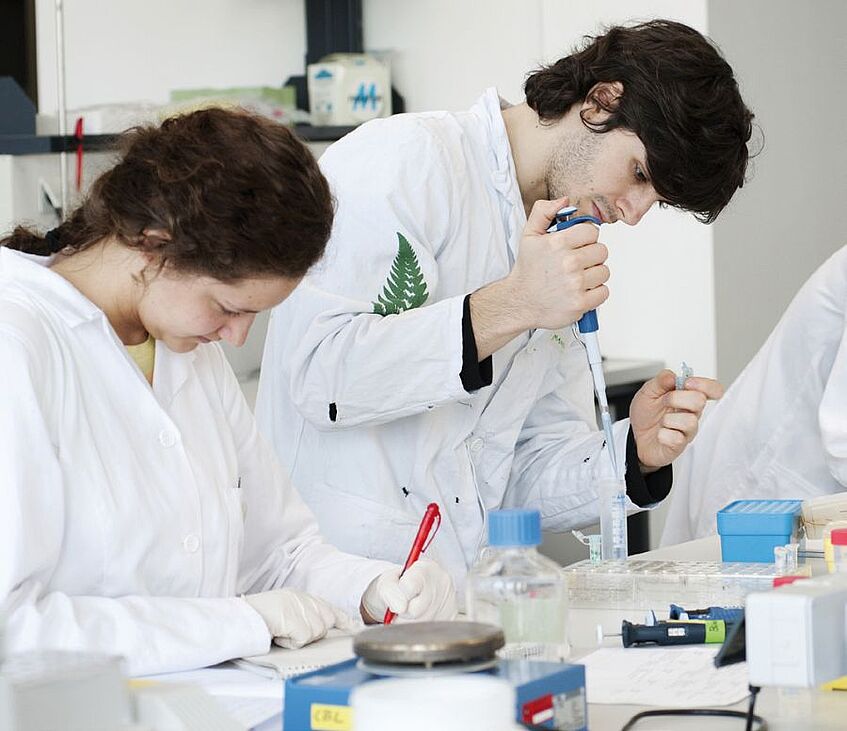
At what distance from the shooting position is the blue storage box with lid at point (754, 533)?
185 centimetres

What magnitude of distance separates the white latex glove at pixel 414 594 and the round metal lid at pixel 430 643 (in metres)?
0.59

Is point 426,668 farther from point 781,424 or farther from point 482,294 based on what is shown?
point 781,424

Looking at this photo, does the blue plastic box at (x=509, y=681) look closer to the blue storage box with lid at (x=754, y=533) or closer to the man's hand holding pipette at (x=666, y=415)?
the blue storage box with lid at (x=754, y=533)

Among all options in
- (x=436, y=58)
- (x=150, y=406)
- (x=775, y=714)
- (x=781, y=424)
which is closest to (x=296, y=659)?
(x=150, y=406)

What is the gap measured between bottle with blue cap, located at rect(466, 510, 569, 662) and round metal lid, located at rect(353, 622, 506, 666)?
9.6 inches

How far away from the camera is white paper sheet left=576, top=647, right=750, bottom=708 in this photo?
1268 millimetres

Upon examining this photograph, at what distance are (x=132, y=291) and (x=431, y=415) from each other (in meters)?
0.66

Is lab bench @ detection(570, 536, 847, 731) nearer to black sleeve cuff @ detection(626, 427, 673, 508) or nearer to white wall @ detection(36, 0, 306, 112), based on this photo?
black sleeve cuff @ detection(626, 427, 673, 508)

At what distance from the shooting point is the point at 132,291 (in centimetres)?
152

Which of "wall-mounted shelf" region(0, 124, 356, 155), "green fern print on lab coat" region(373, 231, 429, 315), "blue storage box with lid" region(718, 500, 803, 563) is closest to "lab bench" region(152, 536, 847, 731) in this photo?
"blue storage box with lid" region(718, 500, 803, 563)

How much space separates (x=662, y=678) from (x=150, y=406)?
2.07 feet

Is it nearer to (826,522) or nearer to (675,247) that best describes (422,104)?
(675,247)

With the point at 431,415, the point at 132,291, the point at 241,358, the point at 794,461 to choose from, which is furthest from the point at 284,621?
the point at 241,358

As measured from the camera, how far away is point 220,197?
4.59 ft
